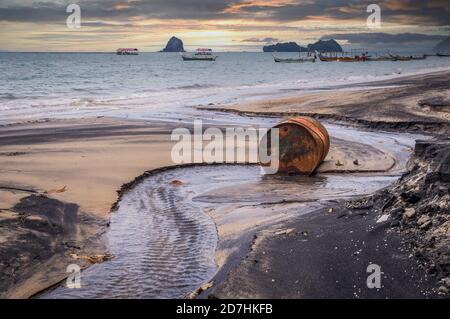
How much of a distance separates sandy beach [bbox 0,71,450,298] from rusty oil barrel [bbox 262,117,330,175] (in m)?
0.54

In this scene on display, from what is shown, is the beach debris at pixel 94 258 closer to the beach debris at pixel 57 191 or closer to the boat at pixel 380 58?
the beach debris at pixel 57 191

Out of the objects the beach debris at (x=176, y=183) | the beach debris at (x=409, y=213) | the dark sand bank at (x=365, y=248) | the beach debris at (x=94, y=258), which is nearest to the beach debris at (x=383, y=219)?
the dark sand bank at (x=365, y=248)

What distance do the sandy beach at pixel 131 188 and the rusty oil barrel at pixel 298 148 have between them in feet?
1.78

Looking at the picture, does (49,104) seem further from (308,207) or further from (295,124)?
(308,207)

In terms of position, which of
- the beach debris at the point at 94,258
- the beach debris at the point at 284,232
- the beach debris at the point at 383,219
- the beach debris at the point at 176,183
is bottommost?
the beach debris at the point at 94,258

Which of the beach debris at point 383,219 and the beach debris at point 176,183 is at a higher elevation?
the beach debris at point 383,219

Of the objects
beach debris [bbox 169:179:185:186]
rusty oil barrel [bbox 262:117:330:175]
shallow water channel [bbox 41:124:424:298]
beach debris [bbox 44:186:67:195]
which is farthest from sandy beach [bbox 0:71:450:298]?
beach debris [bbox 169:179:185:186]

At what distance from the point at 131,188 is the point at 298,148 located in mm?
3446

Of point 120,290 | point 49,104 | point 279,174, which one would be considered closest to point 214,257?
point 120,290

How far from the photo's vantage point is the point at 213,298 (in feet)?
14.9

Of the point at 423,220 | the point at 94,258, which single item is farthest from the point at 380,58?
the point at 94,258

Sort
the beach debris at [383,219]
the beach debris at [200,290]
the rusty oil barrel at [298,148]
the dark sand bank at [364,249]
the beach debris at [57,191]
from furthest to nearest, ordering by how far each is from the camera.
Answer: the rusty oil barrel at [298,148], the beach debris at [57,191], the beach debris at [383,219], the beach debris at [200,290], the dark sand bank at [364,249]

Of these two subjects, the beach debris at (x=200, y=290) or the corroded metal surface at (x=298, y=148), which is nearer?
the beach debris at (x=200, y=290)

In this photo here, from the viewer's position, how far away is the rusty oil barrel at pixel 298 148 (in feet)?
32.4
